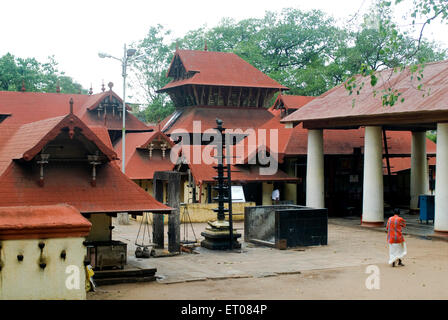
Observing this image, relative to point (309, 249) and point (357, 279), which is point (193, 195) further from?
point (357, 279)

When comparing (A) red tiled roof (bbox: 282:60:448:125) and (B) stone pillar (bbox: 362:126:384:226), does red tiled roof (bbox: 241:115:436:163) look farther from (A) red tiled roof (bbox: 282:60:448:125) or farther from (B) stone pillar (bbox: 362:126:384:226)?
(B) stone pillar (bbox: 362:126:384:226)

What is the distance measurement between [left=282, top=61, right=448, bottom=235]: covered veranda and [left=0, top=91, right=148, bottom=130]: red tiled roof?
17.0 metres

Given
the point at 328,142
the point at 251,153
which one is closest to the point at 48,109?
the point at 251,153

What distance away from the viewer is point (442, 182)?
2364 cm

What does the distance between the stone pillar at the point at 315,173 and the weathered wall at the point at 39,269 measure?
64.6ft

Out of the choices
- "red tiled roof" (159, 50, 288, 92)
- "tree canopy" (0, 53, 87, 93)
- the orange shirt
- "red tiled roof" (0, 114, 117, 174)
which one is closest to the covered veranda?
the orange shirt

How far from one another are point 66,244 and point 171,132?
30684 millimetres

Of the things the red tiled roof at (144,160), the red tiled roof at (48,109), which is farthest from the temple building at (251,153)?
the red tiled roof at (48,109)

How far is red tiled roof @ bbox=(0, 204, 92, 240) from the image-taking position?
37.6 ft

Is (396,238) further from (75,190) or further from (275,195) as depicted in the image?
(275,195)

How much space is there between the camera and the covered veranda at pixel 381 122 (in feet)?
77.7

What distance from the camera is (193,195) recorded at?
3356 centimetres

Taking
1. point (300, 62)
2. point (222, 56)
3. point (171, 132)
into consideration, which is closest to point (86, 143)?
point (171, 132)

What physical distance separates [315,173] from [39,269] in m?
20.6
